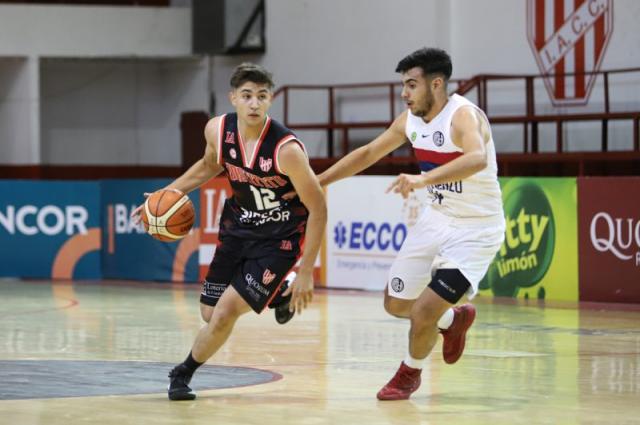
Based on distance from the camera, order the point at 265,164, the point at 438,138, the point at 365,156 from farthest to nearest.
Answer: the point at 365,156, the point at 438,138, the point at 265,164

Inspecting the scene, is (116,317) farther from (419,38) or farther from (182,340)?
(419,38)

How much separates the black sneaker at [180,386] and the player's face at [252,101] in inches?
57.7

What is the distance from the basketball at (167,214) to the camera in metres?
7.82

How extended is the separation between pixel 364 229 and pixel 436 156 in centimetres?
925

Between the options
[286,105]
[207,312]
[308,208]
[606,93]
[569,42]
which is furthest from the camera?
[286,105]

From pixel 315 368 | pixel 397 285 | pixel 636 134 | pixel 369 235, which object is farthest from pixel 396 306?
pixel 636 134

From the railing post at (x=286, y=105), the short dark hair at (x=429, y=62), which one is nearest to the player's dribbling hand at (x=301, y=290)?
the short dark hair at (x=429, y=62)

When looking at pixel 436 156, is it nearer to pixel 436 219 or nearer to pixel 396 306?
pixel 436 219

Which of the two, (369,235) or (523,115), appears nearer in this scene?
(369,235)

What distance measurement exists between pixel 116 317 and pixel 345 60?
1159 cm

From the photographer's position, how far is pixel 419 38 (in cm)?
2291

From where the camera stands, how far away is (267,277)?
7594mm

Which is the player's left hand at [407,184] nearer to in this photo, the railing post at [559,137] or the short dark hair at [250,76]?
the short dark hair at [250,76]

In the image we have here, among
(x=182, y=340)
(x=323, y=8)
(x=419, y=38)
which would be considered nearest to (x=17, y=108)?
(x=323, y=8)
